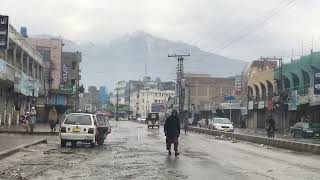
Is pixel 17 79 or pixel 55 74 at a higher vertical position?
pixel 55 74

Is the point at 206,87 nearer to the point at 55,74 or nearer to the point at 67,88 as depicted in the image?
the point at 55,74

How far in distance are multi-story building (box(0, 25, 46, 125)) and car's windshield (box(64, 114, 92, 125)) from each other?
57.2 feet

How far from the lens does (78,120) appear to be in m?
28.5

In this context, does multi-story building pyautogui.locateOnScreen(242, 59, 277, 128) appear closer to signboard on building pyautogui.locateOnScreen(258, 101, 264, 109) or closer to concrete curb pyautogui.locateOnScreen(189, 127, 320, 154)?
signboard on building pyautogui.locateOnScreen(258, 101, 264, 109)

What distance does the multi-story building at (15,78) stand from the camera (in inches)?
2002

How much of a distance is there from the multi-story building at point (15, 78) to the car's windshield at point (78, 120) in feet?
57.2

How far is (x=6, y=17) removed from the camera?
3136 cm

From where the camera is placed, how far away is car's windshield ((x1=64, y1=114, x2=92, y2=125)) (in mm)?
28344

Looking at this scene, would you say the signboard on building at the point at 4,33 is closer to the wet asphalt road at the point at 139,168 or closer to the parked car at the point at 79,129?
the parked car at the point at 79,129

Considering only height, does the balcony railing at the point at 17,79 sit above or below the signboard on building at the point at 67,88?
→ below

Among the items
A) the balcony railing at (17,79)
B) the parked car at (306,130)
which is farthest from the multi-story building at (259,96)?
the balcony railing at (17,79)

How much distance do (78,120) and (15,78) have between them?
82.3 ft

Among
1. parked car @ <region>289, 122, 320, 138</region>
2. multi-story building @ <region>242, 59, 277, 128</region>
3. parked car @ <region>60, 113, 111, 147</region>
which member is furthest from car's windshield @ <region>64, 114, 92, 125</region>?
multi-story building @ <region>242, 59, 277, 128</region>

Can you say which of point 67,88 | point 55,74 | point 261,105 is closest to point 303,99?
point 261,105
